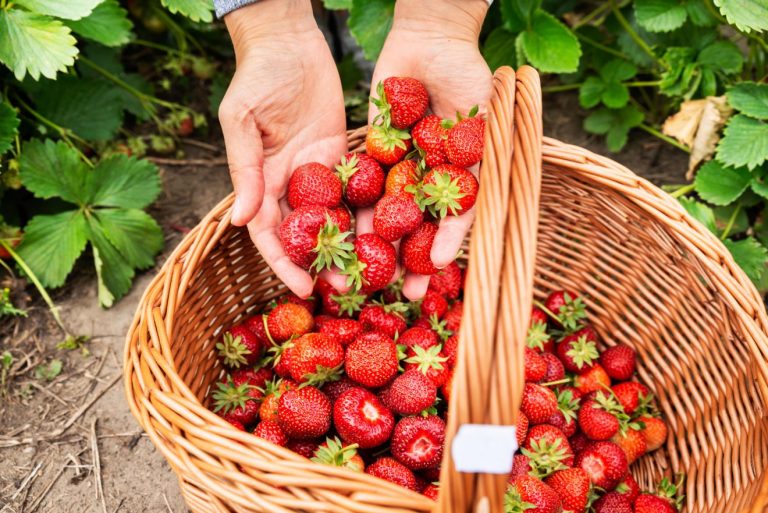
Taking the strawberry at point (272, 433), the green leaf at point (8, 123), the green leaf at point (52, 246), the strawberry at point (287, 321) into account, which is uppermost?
the green leaf at point (8, 123)

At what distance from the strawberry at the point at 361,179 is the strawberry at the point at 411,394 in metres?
0.37

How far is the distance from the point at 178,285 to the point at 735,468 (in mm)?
1047

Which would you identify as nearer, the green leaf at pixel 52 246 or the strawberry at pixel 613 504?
the strawberry at pixel 613 504

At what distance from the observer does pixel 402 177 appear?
1.33 m

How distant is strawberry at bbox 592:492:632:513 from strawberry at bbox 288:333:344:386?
0.57m

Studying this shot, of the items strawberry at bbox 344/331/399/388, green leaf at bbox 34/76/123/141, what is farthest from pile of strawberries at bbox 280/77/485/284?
green leaf at bbox 34/76/123/141

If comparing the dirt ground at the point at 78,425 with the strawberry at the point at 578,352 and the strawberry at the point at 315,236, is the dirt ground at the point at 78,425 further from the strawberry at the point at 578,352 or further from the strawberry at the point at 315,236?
the strawberry at the point at 578,352

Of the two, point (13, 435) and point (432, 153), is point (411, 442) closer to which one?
point (432, 153)

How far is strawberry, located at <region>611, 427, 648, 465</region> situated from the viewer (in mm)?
1368

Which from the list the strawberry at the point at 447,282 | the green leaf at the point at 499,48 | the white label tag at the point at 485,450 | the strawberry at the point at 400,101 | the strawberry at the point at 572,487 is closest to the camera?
the white label tag at the point at 485,450

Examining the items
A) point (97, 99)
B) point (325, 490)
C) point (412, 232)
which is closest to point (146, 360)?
point (325, 490)

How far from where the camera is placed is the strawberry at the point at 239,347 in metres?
1.37

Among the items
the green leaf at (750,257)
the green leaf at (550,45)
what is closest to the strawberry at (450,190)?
the green leaf at (550,45)

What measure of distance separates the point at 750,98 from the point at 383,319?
112cm
